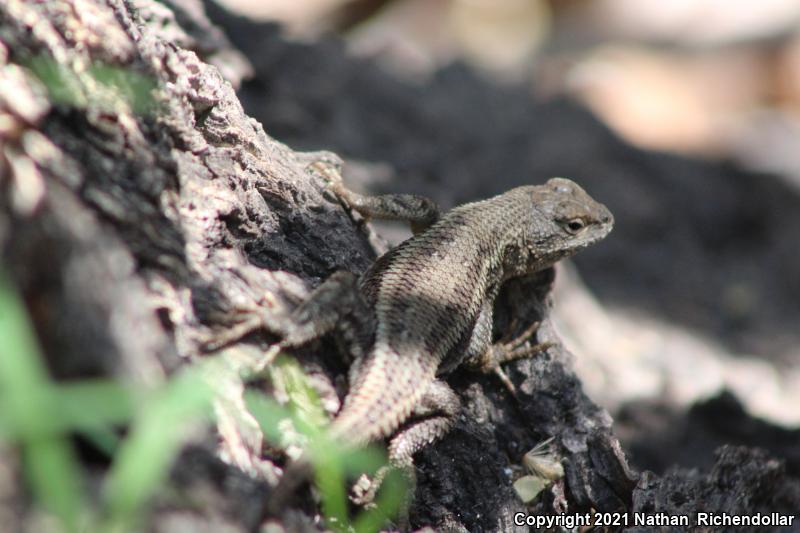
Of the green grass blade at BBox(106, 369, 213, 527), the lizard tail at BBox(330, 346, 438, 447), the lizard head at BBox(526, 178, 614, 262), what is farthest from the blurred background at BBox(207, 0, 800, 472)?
the green grass blade at BBox(106, 369, 213, 527)

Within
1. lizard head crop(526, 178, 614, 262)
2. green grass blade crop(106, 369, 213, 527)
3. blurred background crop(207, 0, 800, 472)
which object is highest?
lizard head crop(526, 178, 614, 262)

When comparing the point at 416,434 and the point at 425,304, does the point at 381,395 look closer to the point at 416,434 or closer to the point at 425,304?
the point at 416,434

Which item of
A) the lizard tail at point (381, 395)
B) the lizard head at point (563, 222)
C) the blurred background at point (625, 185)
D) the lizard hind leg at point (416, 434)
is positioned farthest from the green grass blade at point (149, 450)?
the blurred background at point (625, 185)

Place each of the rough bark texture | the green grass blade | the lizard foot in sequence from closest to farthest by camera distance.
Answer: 1. the green grass blade
2. the rough bark texture
3. the lizard foot

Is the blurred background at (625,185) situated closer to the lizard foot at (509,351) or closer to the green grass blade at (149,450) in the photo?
the lizard foot at (509,351)

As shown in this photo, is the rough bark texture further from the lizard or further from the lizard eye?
the lizard eye

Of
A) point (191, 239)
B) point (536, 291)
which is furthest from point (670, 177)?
point (191, 239)
